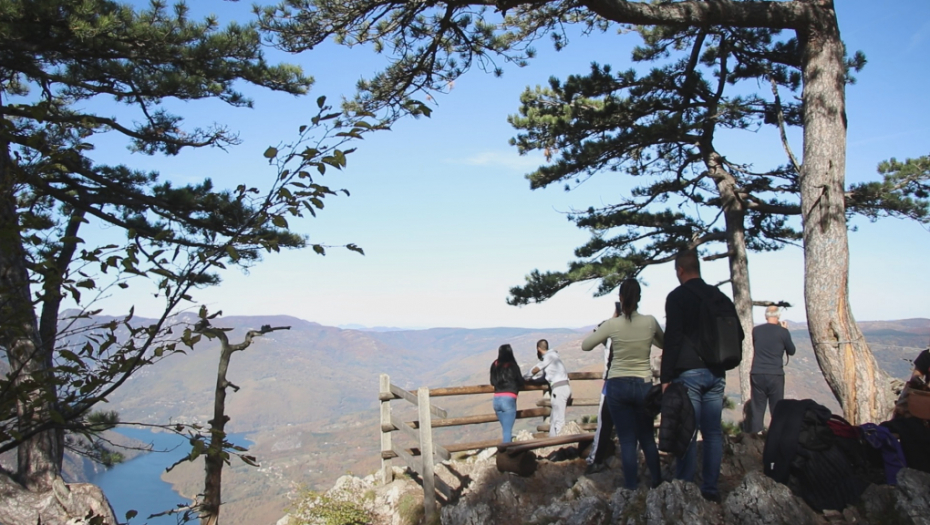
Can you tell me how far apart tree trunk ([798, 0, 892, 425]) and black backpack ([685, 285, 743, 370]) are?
89.6 inches

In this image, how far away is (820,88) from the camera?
6.42 metres

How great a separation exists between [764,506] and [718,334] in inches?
45.8

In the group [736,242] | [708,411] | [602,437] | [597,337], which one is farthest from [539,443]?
[736,242]

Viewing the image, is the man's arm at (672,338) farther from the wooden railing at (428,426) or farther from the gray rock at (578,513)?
the wooden railing at (428,426)

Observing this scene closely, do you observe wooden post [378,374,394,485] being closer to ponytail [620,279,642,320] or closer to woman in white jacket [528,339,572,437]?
woman in white jacket [528,339,572,437]

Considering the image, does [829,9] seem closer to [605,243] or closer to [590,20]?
[590,20]

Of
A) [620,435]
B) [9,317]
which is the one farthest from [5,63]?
[620,435]

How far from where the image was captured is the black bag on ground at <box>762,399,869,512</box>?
420 cm

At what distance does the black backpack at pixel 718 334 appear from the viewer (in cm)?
423

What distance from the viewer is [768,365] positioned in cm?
723

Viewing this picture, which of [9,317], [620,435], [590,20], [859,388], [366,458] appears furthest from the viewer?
[366,458]

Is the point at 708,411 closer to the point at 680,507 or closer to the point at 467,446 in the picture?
the point at 680,507

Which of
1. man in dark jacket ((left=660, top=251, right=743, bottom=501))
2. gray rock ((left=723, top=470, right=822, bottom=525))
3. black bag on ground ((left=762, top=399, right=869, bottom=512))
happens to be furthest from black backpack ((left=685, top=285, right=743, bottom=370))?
gray rock ((left=723, top=470, right=822, bottom=525))

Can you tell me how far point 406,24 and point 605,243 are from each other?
5.93 metres
